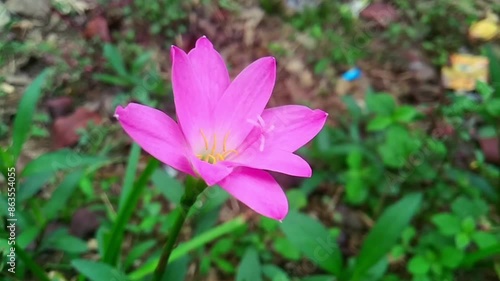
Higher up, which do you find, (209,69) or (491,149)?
(209,69)

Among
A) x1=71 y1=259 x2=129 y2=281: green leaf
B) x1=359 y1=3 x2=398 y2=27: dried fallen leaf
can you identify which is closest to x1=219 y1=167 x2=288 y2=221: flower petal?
x1=71 y1=259 x2=129 y2=281: green leaf

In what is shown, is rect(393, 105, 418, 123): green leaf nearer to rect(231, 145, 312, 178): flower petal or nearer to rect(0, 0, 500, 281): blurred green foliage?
rect(0, 0, 500, 281): blurred green foliage

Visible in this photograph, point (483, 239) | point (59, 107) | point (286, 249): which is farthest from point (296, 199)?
point (59, 107)

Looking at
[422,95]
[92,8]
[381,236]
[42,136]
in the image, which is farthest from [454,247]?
[92,8]

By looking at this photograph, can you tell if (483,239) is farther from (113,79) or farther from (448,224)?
(113,79)

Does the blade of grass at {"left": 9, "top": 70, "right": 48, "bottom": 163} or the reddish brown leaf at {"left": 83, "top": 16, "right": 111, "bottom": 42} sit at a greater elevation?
the blade of grass at {"left": 9, "top": 70, "right": 48, "bottom": 163}

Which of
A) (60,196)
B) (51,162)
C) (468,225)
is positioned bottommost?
(468,225)
